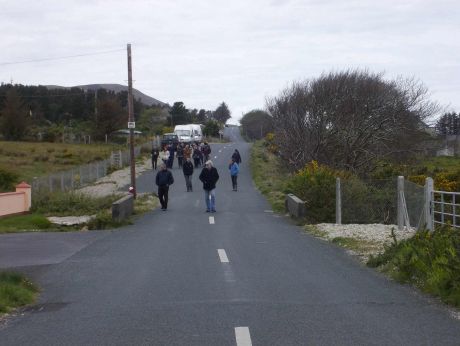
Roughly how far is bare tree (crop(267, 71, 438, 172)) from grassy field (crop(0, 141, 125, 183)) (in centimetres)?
1914

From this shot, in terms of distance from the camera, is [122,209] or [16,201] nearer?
[122,209]

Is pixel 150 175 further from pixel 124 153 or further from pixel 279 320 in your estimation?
pixel 279 320

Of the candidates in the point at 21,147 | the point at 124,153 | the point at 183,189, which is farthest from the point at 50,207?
the point at 21,147

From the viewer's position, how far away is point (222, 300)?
30.6 feet

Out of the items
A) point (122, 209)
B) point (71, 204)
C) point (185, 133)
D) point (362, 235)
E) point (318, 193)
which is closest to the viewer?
point (362, 235)

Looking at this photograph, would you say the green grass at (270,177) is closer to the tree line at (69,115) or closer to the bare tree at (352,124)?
the bare tree at (352,124)

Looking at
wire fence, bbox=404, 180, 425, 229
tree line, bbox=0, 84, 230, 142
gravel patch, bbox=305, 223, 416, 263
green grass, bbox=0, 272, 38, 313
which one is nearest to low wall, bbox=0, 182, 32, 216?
gravel patch, bbox=305, 223, 416, 263

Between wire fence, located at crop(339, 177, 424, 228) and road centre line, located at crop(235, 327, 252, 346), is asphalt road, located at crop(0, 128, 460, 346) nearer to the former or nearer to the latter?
road centre line, located at crop(235, 327, 252, 346)

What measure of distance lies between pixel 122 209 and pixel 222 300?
49.0 feet

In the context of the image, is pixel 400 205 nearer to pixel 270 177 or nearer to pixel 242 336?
pixel 242 336

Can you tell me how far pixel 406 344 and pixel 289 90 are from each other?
146 ft

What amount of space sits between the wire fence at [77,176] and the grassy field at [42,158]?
4.58 m

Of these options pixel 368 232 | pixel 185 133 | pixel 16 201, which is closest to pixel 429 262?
pixel 368 232

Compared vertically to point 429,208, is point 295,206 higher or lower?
lower
